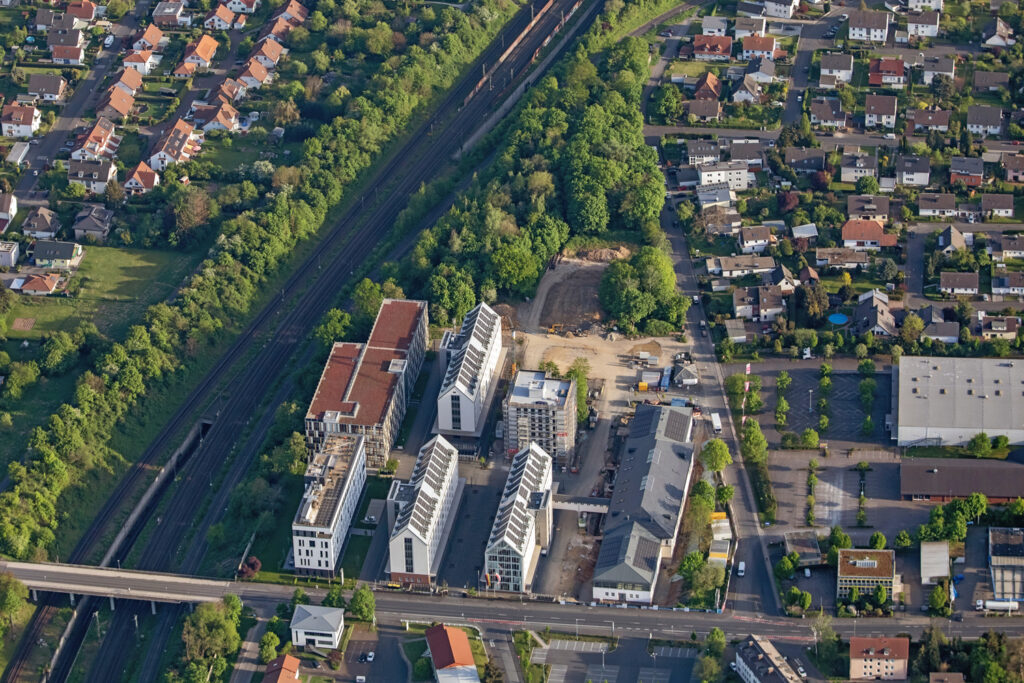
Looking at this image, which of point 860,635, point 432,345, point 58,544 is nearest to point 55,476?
point 58,544

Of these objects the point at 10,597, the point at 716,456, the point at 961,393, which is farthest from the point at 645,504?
the point at 10,597

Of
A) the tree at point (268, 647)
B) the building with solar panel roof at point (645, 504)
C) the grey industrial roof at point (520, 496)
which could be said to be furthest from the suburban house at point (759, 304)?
the tree at point (268, 647)

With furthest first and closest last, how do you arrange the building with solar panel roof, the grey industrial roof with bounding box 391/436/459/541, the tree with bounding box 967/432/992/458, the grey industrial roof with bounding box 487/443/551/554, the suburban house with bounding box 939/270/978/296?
the suburban house with bounding box 939/270/978/296, the tree with bounding box 967/432/992/458, the grey industrial roof with bounding box 391/436/459/541, the grey industrial roof with bounding box 487/443/551/554, the building with solar panel roof

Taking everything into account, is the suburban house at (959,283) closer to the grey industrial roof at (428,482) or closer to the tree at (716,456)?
the tree at (716,456)

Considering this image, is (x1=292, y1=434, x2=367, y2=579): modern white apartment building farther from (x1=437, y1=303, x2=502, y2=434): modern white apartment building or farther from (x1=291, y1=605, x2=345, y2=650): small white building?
(x1=437, y1=303, x2=502, y2=434): modern white apartment building

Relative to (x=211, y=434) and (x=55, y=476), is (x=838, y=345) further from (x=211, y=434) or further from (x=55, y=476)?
(x=55, y=476)

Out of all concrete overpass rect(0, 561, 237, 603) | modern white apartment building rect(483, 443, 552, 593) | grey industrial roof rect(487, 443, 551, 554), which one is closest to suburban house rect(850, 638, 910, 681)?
modern white apartment building rect(483, 443, 552, 593)
